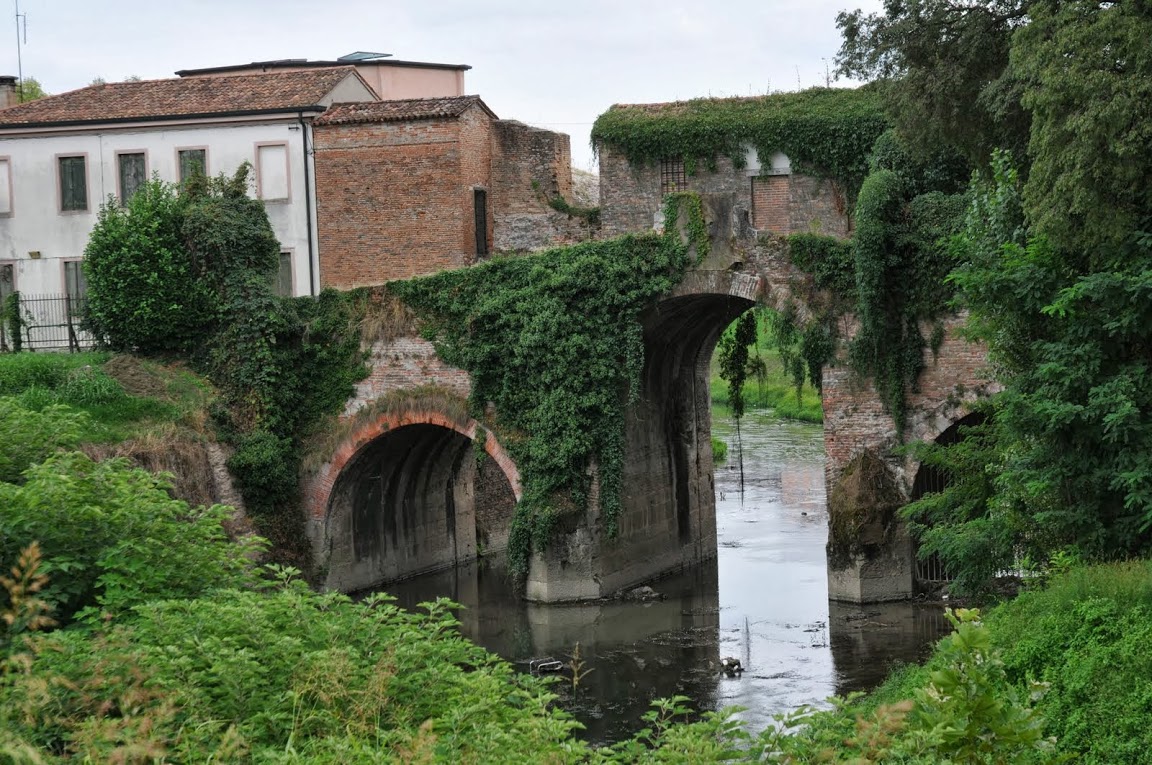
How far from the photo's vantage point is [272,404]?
25.9 m

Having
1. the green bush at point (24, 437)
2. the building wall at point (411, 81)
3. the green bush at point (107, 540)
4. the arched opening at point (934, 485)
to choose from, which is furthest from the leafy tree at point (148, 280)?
the green bush at point (107, 540)

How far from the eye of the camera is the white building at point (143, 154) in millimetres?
31281

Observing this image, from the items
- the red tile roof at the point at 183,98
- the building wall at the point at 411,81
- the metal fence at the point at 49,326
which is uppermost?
the building wall at the point at 411,81

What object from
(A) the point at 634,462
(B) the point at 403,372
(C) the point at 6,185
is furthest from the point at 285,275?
(A) the point at 634,462

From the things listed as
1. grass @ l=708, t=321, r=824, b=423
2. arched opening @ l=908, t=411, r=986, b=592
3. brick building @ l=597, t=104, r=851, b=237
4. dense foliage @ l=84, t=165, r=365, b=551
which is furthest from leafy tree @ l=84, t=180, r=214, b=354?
grass @ l=708, t=321, r=824, b=423

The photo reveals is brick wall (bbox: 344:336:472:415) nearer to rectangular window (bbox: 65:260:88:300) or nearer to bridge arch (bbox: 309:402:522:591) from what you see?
bridge arch (bbox: 309:402:522:591)

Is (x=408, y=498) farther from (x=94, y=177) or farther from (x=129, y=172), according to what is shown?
(x=94, y=177)

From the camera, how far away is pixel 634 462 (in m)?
26.7

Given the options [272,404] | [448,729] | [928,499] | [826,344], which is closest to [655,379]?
[826,344]

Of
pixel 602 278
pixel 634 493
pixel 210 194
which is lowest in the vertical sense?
pixel 634 493

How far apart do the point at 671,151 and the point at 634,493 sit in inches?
338

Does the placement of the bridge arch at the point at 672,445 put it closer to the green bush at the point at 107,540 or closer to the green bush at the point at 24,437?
the green bush at the point at 24,437

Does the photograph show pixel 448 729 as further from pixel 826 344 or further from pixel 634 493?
pixel 634 493

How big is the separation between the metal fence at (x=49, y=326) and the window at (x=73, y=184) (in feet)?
6.85
